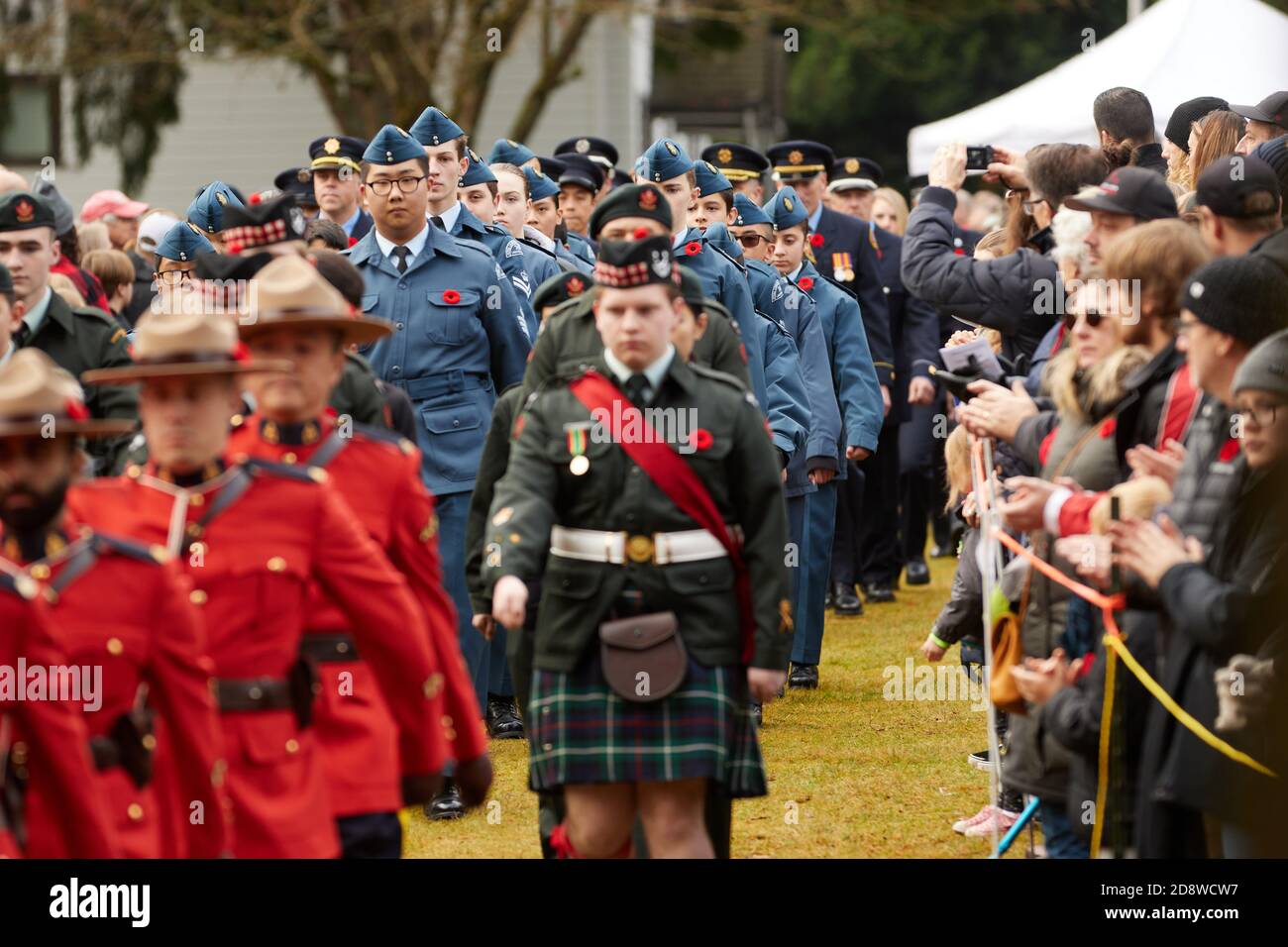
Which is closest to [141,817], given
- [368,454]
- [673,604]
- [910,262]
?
[368,454]

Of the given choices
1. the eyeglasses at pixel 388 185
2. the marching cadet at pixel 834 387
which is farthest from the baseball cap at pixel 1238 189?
the marching cadet at pixel 834 387

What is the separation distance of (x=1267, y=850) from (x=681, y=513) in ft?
6.00

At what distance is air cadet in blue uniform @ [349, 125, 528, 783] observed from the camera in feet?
30.0

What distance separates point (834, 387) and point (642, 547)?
20.8 feet

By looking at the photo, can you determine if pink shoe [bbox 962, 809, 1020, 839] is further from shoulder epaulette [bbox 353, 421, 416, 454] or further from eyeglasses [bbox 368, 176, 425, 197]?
eyeglasses [bbox 368, 176, 425, 197]

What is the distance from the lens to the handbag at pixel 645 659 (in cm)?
614

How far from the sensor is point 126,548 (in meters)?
4.74

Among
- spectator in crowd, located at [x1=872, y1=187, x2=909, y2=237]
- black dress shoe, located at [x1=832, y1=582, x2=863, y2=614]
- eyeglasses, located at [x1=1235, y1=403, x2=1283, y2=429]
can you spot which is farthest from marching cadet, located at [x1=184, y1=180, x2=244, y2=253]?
spectator in crowd, located at [x1=872, y1=187, x2=909, y2=237]

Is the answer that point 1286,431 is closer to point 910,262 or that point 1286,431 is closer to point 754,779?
point 754,779

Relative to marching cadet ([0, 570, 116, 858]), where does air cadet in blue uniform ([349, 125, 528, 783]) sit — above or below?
above

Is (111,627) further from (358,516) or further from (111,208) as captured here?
(111,208)

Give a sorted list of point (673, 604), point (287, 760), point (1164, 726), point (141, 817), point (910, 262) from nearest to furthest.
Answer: point (141, 817), point (287, 760), point (1164, 726), point (673, 604), point (910, 262)

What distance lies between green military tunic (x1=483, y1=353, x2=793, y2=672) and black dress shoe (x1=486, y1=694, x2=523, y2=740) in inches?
150
